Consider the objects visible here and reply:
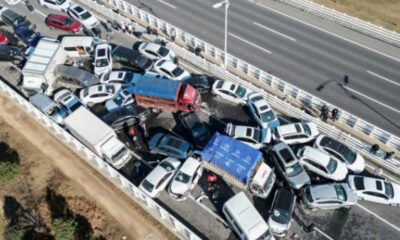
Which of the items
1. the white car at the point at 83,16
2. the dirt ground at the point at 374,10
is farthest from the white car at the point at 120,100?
the dirt ground at the point at 374,10

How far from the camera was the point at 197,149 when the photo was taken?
107ft

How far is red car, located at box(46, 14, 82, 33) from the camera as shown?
144 feet

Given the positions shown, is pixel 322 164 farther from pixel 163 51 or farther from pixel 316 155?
pixel 163 51

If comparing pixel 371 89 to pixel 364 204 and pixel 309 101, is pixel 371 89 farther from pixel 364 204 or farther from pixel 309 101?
pixel 364 204

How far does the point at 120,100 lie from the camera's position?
119 feet

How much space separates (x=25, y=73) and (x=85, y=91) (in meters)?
6.20

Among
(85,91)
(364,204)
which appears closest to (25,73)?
(85,91)

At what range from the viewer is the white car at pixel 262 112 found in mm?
33906

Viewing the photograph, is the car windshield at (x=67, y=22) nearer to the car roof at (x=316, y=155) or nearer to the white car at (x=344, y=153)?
the car roof at (x=316, y=155)

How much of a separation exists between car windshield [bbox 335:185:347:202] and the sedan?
12132 mm

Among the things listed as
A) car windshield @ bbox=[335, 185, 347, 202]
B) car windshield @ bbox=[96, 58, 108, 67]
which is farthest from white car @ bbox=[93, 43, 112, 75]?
car windshield @ bbox=[335, 185, 347, 202]

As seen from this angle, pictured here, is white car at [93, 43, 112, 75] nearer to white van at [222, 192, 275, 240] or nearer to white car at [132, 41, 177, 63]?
white car at [132, 41, 177, 63]

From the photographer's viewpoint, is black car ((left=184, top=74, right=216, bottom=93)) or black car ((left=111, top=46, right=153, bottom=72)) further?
black car ((left=111, top=46, right=153, bottom=72))

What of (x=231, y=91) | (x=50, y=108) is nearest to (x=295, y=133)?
(x=231, y=91)
